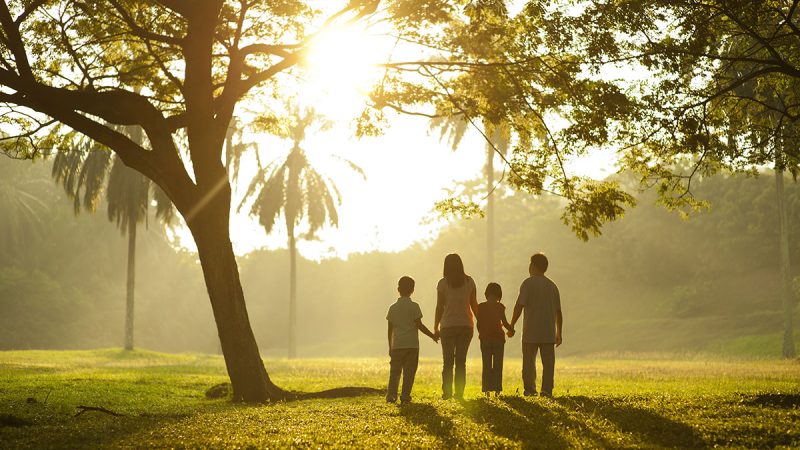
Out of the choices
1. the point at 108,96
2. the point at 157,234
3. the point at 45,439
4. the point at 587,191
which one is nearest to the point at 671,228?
the point at 157,234

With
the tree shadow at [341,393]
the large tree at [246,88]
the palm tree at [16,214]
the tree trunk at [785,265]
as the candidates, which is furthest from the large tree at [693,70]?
the palm tree at [16,214]

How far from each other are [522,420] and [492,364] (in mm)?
3384

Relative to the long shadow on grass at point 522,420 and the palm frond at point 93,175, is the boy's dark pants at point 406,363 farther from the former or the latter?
the palm frond at point 93,175

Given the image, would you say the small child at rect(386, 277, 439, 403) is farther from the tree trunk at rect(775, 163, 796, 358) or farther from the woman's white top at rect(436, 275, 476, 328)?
the tree trunk at rect(775, 163, 796, 358)

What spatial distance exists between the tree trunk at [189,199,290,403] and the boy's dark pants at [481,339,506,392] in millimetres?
4136

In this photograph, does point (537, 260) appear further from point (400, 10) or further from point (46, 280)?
point (46, 280)

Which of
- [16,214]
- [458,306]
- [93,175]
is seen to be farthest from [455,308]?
[16,214]

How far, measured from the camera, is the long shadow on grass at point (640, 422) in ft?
28.9

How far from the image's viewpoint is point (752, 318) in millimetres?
53750

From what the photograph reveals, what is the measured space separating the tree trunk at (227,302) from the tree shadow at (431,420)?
4.12 metres

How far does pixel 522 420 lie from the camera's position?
9938mm

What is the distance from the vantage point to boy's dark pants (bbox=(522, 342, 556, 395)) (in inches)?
493

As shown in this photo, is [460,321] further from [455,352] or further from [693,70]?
[693,70]

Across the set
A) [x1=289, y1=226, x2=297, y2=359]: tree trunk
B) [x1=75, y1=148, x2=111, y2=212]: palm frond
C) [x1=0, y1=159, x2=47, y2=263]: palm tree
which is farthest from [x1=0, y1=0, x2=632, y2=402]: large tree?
[x1=0, y1=159, x2=47, y2=263]: palm tree
